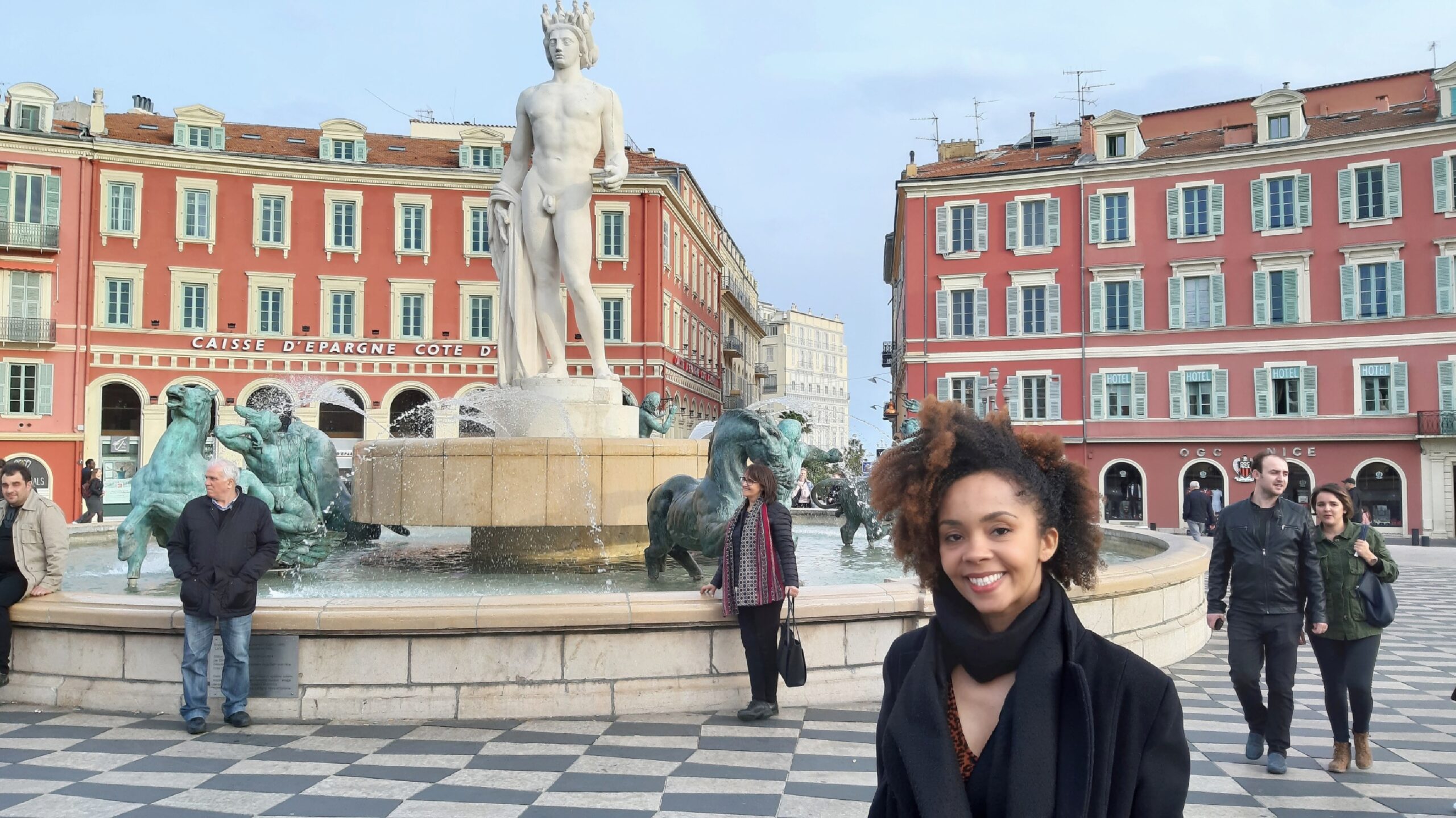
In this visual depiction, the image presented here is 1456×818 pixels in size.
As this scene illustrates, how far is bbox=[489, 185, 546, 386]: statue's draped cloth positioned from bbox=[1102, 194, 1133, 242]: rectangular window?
30.3 metres

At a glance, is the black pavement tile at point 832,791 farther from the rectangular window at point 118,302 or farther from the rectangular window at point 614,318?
the rectangular window at point 118,302

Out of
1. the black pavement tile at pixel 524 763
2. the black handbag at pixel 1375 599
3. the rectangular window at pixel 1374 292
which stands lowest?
the black pavement tile at pixel 524 763

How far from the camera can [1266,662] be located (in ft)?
17.5

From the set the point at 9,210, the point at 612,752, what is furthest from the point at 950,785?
the point at 9,210

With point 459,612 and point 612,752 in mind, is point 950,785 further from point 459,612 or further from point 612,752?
point 459,612

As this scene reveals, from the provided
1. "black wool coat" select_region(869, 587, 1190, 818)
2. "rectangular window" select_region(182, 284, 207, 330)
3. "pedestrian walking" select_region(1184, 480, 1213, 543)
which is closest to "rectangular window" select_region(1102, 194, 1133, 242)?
"pedestrian walking" select_region(1184, 480, 1213, 543)

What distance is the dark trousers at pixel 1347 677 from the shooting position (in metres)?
5.14

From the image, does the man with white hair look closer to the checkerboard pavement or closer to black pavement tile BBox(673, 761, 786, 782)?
the checkerboard pavement

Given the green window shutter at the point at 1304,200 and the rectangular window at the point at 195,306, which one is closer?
the green window shutter at the point at 1304,200

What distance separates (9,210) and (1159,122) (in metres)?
40.0

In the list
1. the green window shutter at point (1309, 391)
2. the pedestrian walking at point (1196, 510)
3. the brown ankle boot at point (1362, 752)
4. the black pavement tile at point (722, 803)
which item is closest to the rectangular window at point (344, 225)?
the pedestrian walking at point (1196, 510)

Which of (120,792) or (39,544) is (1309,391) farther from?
(120,792)

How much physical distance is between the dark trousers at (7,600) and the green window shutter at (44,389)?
33008mm

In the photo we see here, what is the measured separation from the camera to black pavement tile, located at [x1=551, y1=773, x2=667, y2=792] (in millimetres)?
4488
